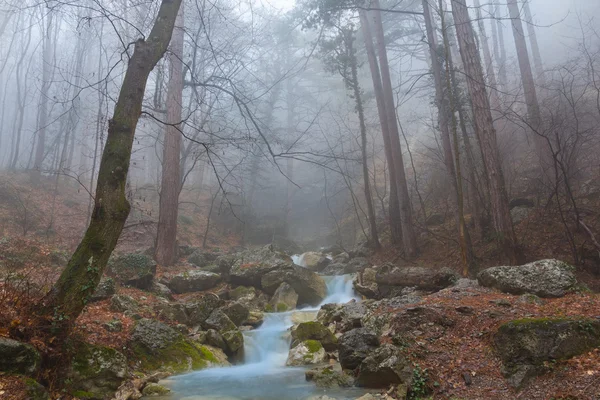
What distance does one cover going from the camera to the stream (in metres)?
Result: 5.47

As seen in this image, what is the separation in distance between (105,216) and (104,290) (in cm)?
422

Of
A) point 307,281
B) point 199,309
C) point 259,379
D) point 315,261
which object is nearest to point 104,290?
point 199,309

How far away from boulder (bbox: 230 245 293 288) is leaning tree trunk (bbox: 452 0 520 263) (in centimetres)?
613

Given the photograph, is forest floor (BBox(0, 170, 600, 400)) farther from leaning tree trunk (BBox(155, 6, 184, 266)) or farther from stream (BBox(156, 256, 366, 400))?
stream (BBox(156, 256, 366, 400))

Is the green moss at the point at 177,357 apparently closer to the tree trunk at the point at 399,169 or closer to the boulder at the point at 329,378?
the boulder at the point at 329,378

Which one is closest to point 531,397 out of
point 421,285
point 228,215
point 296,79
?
point 421,285

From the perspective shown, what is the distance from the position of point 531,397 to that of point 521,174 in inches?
426

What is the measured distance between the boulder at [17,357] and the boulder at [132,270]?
5.89 meters

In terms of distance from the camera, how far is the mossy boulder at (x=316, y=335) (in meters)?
7.45

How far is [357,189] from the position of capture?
26.5 m

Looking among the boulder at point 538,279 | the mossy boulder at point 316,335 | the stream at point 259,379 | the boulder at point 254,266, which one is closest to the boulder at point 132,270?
the boulder at point 254,266

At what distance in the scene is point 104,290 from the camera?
7.72 metres

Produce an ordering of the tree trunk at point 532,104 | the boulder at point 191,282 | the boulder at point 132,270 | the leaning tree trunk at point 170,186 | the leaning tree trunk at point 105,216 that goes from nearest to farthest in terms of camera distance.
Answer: the leaning tree trunk at point 105,216 < the boulder at point 132,270 < the boulder at point 191,282 < the tree trunk at point 532,104 < the leaning tree trunk at point 170,186

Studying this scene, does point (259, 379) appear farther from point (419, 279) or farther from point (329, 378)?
point (419, 279)
